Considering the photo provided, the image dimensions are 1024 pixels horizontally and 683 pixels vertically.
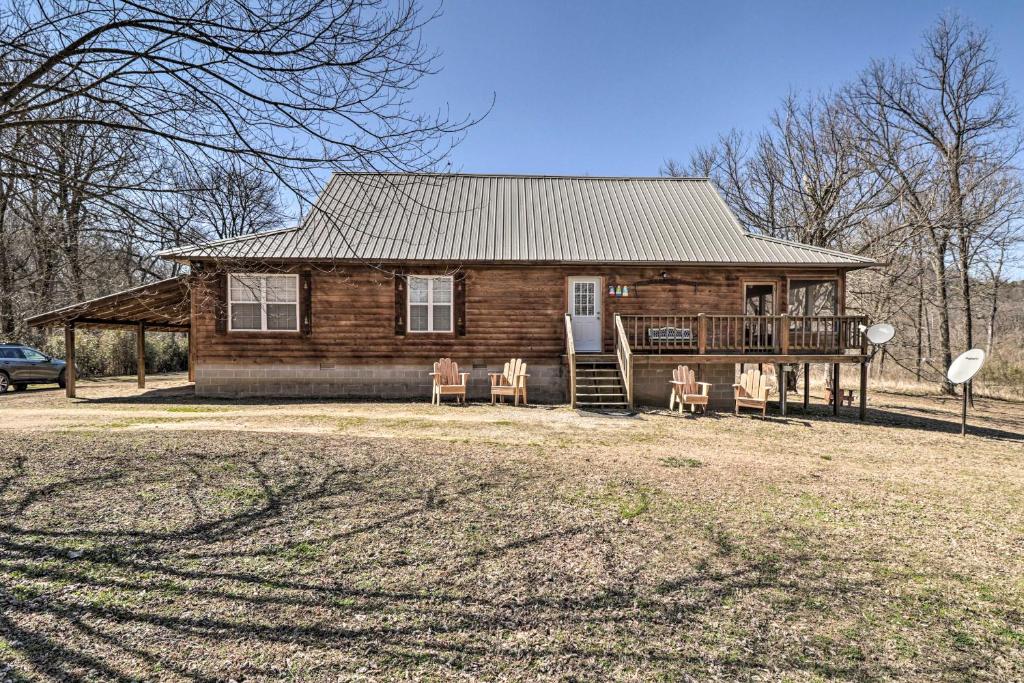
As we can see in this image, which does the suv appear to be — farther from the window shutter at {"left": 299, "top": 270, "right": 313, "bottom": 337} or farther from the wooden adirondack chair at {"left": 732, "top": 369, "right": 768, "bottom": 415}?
the wooden adirondack chair at {"left": 732, "top": 369, "right": 768, "bottom": 415}

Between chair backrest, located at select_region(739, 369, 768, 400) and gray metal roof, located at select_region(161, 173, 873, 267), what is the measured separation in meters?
3.00

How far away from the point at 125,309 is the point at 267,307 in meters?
3.51

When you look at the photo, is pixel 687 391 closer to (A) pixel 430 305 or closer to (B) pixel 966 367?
(B) pixel 966 367

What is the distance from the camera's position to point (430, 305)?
1295 centimetres

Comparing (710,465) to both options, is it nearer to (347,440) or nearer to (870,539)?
(870,539)

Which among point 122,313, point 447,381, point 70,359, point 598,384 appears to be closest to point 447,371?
point 447,381

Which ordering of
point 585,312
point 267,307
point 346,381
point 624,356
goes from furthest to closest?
point 585,312 → point 346,381 → point 267,307 → point 624,356

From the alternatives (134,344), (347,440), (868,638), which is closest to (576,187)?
(347,440)

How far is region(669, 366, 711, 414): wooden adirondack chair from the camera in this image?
452 inches

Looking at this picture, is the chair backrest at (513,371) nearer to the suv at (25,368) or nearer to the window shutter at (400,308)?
the window shutter at (400,308)

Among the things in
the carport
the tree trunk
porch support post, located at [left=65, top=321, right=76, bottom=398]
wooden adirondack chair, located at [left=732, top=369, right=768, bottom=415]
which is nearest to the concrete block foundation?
the carport

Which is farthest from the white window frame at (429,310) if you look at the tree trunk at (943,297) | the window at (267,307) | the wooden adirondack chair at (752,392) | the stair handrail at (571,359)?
the tree trunk at (943,297)

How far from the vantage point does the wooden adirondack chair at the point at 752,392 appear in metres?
11.4

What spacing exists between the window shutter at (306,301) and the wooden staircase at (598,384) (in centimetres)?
702
